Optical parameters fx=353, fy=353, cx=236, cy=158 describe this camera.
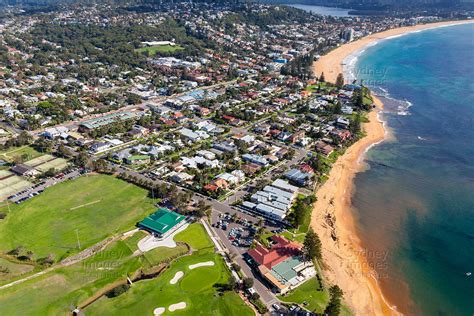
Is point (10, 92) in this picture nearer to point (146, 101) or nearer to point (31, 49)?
point (146, 101)

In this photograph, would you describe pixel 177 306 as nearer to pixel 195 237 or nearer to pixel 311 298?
pixel 195 237

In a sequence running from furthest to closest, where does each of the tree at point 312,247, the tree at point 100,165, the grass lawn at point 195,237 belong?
the tree at point 100,165 → the grass lawn at point 195,237 → the tree at point 312,247

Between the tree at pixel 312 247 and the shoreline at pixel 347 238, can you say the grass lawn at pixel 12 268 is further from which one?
the shoreline at pixel 347 238

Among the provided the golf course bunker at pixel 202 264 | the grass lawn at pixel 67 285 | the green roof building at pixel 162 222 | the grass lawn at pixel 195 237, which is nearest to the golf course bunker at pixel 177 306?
the golf course bunker at pixel 202 264

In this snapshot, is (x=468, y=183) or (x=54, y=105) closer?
(x=468, y=183)

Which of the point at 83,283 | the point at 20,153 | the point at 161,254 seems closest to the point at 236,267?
the point at 161,254

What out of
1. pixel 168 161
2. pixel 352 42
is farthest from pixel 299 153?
pixel 352 42
